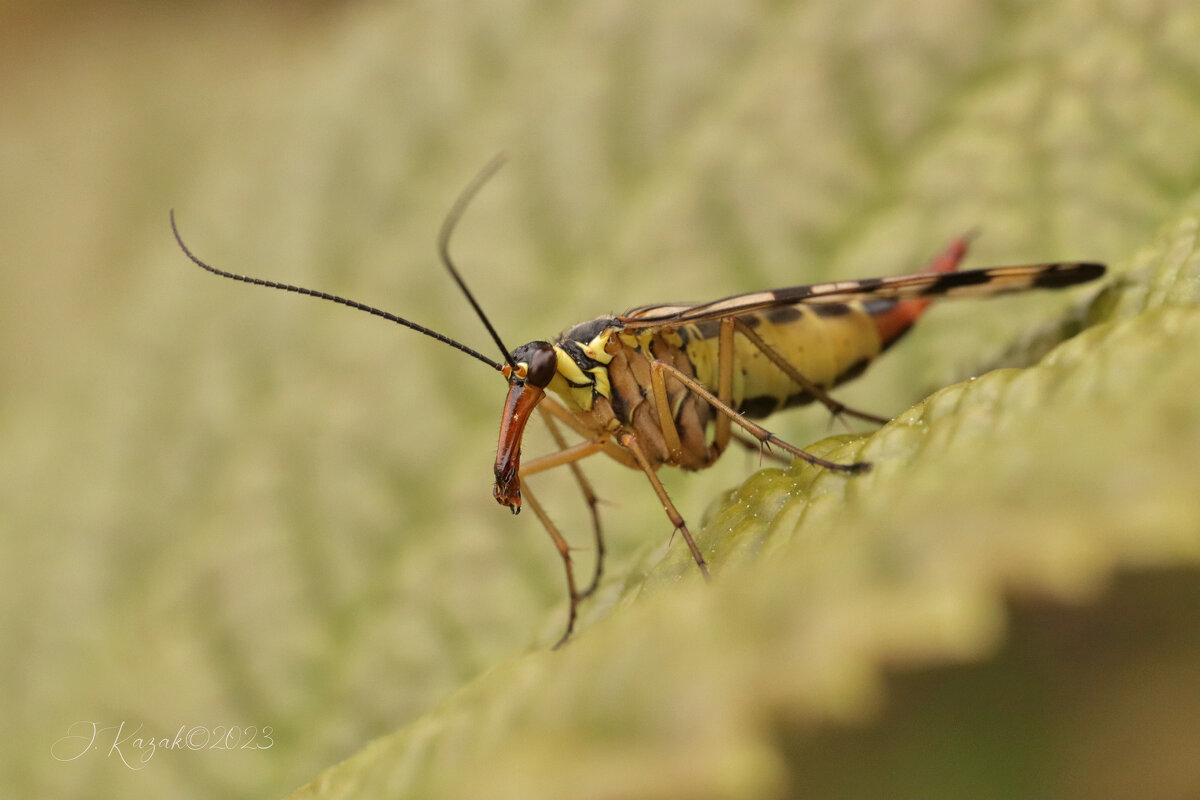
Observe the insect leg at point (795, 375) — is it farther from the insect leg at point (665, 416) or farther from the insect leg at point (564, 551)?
the insect leg at point (564, 551)

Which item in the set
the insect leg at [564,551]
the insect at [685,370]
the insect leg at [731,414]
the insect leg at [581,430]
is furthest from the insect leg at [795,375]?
the insect leg at [564,551]

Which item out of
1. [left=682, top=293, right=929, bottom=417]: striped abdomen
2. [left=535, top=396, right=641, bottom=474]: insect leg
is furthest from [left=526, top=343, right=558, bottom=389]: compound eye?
[left=682, top=293, right=929, bottom=417]: striped abdomen

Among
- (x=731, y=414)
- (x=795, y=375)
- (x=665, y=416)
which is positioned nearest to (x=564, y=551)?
(x=665, y=416)

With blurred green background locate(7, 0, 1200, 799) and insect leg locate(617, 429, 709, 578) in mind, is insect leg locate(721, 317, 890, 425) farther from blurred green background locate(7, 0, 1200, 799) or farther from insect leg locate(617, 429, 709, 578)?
insect leg locate(617, 429, 709, 578)

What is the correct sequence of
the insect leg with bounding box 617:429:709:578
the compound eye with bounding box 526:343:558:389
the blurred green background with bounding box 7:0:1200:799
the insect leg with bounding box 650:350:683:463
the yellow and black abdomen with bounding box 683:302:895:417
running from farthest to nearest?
the yellow and black abdomen with bounding box 683:302:895:417
the insect leg with bounding box 650:350:683:463
the compound eye with bounding box 526:343:558:389
the insect leg with bounding box 617:429:709:578
the blurred green background with bounding box 7:0:1200:799

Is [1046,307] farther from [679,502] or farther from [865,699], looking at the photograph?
[865,699]
